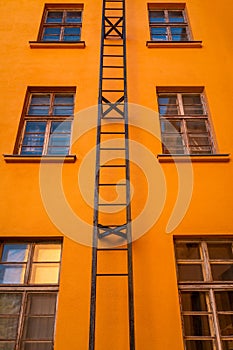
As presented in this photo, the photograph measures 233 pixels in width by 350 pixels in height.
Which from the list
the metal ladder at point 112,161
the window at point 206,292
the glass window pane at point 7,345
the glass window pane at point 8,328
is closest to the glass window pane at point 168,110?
the metal ladder at point 112,161

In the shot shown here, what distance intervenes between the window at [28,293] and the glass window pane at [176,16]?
19.8 feet

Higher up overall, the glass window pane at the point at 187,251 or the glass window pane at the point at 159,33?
the glass window pane at the point at 159,33

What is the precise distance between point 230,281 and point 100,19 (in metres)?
6.12

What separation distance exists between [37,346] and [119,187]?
235 centimetres

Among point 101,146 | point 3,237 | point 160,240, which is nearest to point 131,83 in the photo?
point 101,146

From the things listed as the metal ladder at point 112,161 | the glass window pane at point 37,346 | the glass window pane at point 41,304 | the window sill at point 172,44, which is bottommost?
the glass window pane at point 37,346

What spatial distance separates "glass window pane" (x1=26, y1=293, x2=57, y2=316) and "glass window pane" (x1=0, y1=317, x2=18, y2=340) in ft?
0.65

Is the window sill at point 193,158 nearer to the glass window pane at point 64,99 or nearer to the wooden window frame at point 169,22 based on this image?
the glass window pane at point 64,99

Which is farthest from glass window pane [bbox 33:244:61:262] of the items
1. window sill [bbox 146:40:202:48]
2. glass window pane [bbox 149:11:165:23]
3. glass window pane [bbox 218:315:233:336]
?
glass window pane [bbox 149:11:165:23]

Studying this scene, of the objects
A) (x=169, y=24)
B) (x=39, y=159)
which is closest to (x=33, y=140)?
(x=39, y=159)

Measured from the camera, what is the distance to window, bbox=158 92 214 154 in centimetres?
576

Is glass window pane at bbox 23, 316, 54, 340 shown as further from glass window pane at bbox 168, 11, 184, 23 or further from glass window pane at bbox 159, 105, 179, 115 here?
glass window pane at bbox 168, 11, 184, 23

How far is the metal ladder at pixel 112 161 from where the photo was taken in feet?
14.0

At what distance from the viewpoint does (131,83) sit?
6.30 meters
